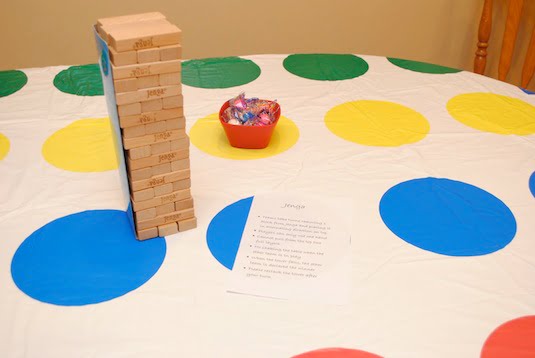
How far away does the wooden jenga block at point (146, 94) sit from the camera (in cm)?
66

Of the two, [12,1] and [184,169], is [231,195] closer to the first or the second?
[184,169]


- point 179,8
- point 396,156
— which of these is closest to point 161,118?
point 396,156

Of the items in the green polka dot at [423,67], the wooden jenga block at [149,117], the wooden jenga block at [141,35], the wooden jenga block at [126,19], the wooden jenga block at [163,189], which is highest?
the wooden jenga block at [126,19]

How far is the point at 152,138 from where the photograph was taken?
711 mm

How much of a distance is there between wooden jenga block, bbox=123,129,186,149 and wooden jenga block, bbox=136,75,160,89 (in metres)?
0.07

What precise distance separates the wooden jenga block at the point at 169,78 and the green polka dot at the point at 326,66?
25.9 inches

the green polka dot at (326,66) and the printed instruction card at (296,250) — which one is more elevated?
the green polka dot at (326,66)

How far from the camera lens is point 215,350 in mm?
604

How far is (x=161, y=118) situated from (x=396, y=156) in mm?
493

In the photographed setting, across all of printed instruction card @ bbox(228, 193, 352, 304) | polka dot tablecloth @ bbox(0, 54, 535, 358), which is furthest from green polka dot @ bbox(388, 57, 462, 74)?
printed instruction card @ bbox(228, 193, 352, 304)

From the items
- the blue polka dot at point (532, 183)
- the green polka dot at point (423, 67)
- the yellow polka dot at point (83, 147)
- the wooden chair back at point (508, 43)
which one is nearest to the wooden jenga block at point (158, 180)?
the yellow polka dot at point (83, 147)

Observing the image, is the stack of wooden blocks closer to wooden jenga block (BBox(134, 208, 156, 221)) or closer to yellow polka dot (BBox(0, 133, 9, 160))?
wooden jenga block (BBox(134, 208, 156, 221))

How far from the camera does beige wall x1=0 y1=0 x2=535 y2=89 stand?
197 cm

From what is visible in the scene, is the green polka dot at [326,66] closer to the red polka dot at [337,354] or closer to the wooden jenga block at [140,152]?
the wooden jenga block at [140,152]
